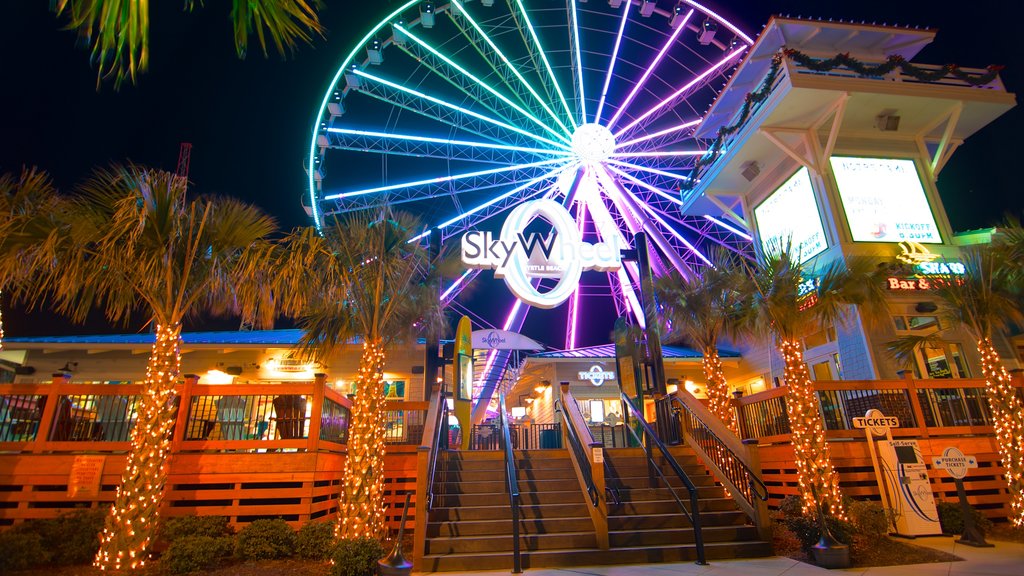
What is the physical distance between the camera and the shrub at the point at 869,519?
781 centimetres

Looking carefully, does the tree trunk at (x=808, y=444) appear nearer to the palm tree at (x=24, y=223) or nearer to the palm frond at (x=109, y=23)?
the palm frond at (x=109, y=23)

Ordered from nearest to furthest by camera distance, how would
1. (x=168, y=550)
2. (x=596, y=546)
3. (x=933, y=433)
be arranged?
(x=168, y=550) → (x=596, y=546) → (x=933, y=433)

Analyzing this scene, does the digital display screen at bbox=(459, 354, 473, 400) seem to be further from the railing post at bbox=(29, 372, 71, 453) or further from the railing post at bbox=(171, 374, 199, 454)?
the railing post at bbox=(29, 372, 71, 453)

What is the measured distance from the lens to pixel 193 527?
728 cm

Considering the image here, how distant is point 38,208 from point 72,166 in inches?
569

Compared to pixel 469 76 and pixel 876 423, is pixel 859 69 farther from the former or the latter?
pixel 469 76

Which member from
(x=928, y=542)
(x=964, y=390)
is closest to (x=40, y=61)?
(x=928, y=542)

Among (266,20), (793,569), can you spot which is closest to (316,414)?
(266,20)

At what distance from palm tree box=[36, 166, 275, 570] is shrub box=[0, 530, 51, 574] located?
0.79 meters

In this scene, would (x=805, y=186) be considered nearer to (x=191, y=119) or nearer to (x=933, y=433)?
(x=933, y=433)

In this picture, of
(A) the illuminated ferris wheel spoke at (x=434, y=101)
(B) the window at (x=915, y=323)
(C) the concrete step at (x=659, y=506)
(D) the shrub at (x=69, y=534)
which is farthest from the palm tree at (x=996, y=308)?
(A) the illuminated ferris wheel spoke at (x=434, y=101)

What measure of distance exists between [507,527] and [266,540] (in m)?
3.31

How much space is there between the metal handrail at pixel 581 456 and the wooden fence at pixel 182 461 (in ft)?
13.4

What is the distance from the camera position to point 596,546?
290 inches
